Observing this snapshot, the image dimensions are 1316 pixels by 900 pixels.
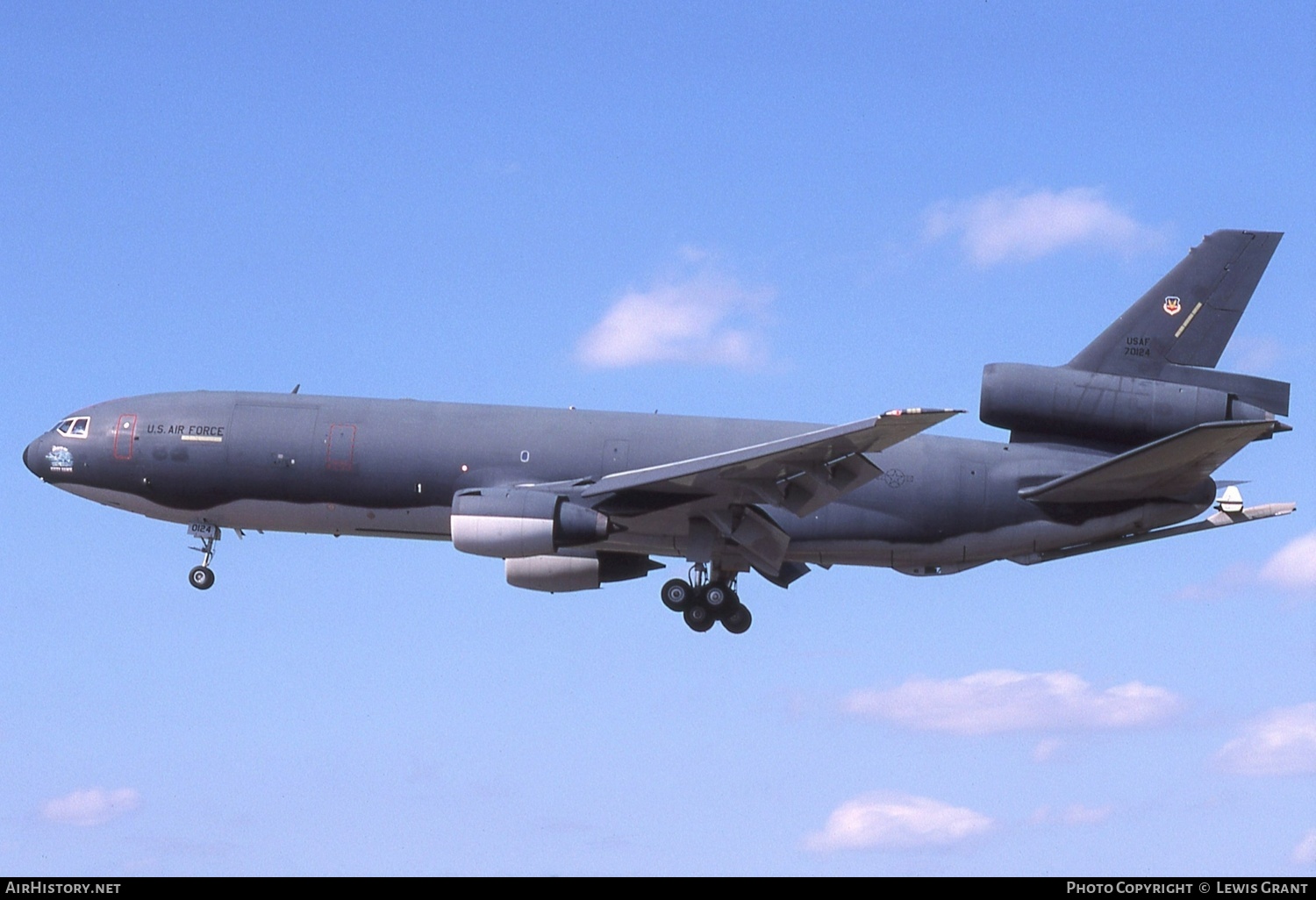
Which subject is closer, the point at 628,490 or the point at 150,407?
the point at 628,490

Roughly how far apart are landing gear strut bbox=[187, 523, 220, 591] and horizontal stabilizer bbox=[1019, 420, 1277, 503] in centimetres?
1926

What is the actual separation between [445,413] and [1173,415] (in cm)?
1664

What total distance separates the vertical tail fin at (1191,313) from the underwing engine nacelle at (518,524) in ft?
39.8

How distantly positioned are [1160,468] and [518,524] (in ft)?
45.5

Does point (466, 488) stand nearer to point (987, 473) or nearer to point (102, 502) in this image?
point (102, 502)

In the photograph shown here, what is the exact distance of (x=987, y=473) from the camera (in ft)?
108

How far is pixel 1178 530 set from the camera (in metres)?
32.8

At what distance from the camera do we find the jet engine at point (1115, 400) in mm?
31797

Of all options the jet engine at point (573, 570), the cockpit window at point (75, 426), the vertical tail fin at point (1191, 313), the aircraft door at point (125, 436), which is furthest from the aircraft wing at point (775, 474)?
the cockpit window at point (75, 426)

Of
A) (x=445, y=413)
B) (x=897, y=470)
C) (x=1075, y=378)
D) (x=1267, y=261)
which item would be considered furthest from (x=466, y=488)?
(x=1267, y=261)

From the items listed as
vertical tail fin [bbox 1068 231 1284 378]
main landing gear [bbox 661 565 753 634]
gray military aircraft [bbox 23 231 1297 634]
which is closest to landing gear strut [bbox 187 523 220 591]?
gray military aircraft [bbox 23 231 1297 634]

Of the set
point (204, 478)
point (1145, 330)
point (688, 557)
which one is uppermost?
point (1145, 330)

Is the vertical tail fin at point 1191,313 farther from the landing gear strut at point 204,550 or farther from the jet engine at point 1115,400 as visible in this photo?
the landing gear strut at point 204,550

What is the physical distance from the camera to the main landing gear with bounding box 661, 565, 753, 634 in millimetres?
34375
